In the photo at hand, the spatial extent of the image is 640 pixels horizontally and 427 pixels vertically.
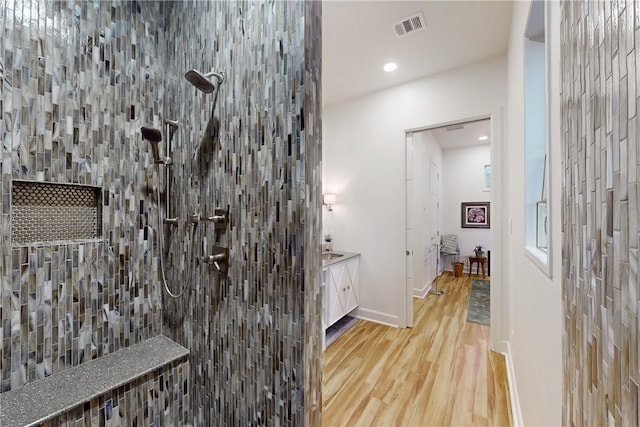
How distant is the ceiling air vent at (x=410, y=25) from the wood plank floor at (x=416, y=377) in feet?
9.53

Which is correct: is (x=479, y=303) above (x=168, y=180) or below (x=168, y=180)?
below

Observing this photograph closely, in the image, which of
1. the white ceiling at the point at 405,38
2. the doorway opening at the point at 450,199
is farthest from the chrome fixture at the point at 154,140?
the doorway opening at the point at 450,199

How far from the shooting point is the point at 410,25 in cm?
215

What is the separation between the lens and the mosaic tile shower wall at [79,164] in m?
1.14

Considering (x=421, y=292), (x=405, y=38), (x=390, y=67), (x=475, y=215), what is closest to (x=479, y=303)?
(x=421, y=292)

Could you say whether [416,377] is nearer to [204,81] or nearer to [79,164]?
[204,81]

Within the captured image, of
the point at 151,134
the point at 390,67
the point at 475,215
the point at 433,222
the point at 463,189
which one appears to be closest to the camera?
the point at 151,134

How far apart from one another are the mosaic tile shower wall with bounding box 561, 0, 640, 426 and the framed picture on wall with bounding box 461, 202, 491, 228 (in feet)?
19.5

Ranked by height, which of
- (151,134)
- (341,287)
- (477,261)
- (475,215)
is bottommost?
(477,261)

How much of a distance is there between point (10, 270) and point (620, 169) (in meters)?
1.94

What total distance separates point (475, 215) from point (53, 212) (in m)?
6.51

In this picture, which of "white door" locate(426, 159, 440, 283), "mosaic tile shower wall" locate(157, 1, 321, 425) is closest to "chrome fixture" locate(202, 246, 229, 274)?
"mosaic tile shower wall" locate(157, 1, 321, 425)

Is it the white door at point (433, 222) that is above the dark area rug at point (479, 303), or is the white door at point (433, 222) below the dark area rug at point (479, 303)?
above

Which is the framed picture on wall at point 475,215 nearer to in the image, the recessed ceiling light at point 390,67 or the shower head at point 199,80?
the recessed ceiling light at point 390,67
